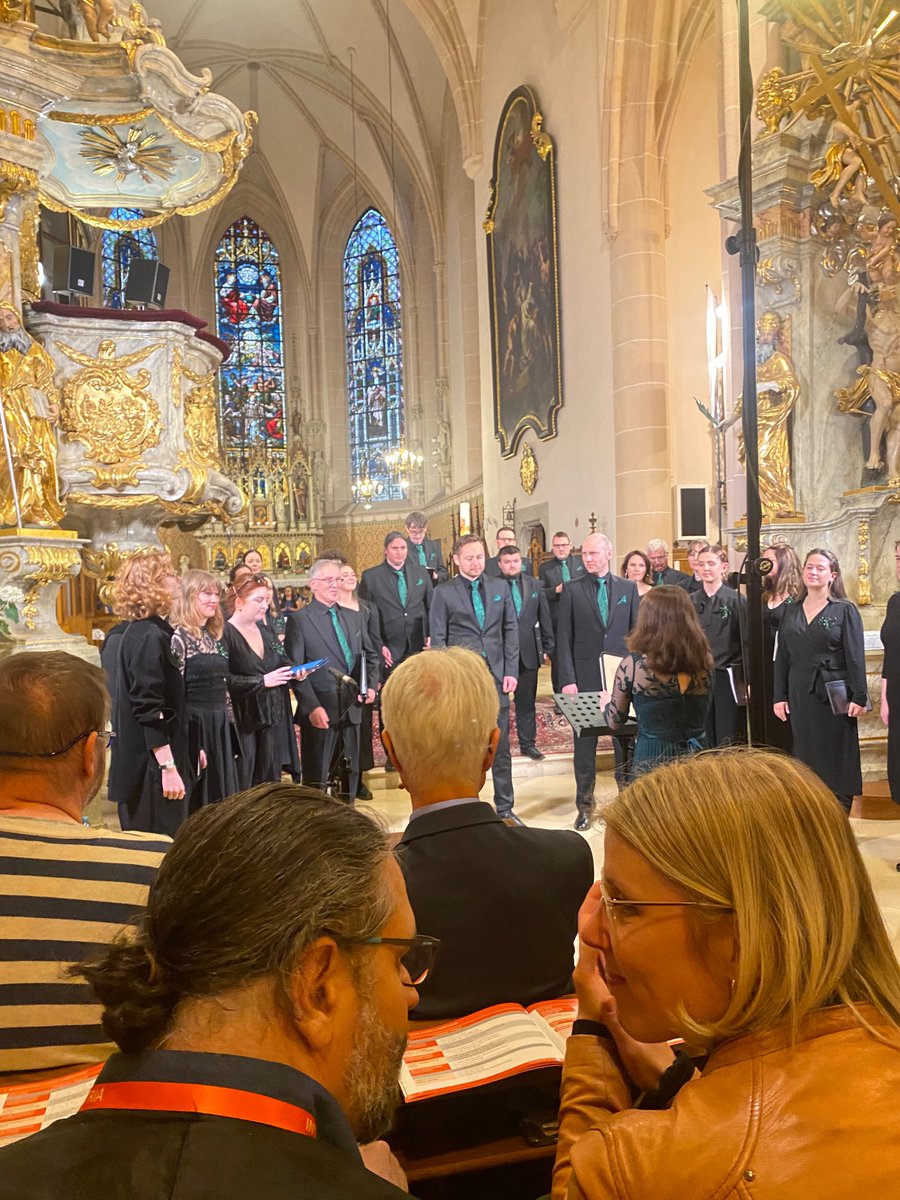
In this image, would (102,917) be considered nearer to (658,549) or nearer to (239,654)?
(239,654)

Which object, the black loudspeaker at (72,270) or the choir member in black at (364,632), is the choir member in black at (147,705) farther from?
the black loudspeaker at (72,270)

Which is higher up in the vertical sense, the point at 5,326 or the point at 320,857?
the point at 5,326

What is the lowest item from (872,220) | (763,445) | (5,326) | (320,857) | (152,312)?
(320,857)

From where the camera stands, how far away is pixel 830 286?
8.46 meters

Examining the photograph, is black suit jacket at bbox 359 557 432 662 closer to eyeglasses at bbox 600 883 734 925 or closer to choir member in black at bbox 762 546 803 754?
choir member in black at bbox 762 546 803 754

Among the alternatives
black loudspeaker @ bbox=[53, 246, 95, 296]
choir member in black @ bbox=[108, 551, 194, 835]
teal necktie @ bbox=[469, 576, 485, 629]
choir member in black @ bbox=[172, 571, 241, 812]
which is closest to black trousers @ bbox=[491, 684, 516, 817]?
Result: teal necktie @ bbox=[469, 576, 485, 629]

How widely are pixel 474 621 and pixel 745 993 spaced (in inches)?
208

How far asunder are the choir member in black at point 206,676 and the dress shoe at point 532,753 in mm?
3133

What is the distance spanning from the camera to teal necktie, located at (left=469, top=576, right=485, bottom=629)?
623cm

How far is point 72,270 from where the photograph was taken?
9.19m

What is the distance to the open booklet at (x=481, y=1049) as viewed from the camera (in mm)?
1421

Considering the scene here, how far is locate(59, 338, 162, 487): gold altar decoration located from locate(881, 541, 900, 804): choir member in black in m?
5.79

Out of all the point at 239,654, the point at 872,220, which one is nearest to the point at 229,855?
the point at 239,654

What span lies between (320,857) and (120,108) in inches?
312
